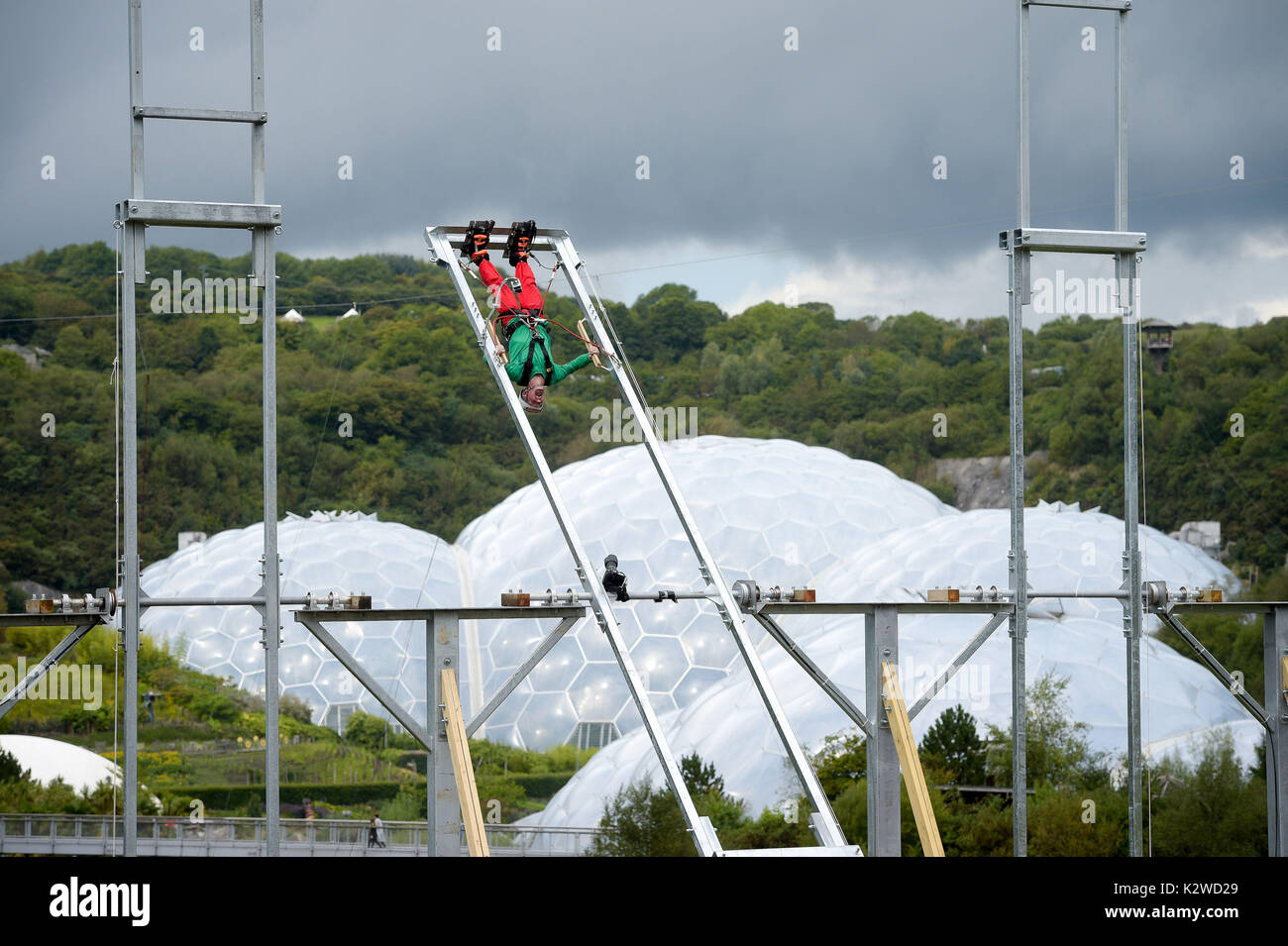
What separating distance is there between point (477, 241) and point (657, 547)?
95.8 ft

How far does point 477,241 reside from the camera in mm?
14820

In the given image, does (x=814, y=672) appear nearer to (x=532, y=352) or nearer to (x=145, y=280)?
(x=532, y=352)

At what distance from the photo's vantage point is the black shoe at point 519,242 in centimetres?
1487

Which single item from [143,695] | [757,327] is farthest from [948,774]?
[757,327]

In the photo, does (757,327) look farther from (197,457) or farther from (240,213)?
(240,213)

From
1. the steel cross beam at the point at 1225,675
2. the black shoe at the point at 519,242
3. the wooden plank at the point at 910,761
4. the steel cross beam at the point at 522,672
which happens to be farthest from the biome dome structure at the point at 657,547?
the black shoe at the point at 519,242

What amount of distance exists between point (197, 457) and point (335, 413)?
507 centimetres

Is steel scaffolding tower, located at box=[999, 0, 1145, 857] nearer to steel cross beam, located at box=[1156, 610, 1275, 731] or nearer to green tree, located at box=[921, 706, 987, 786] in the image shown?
steel cross beam, located at box=[1156, 610, 1275, 731]

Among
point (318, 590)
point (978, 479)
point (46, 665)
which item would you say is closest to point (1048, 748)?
point (46, 665)

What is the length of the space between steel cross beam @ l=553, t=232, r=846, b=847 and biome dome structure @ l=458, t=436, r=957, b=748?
24682 mm

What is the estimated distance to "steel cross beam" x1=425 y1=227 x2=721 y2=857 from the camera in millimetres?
10523

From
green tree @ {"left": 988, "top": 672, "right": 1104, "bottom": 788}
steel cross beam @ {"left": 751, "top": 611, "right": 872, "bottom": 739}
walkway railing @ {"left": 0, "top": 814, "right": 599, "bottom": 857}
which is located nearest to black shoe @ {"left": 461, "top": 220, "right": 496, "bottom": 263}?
steel cross beam @ {"left": 751, "top": 611, "right": 872, "bottom": 739}

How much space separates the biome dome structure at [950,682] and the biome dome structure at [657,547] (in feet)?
8.43

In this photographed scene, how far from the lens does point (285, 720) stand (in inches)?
1613
